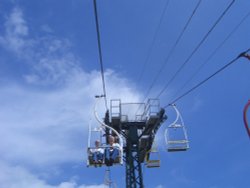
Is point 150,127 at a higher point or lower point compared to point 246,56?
higher

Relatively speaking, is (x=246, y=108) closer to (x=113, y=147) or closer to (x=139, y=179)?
(x=113, y=147)

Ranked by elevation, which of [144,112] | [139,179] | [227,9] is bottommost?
[139,179]

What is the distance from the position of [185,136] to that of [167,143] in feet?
2.84

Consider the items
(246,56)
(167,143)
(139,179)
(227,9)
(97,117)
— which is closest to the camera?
(246,56)

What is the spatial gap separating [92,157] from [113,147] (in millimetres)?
784

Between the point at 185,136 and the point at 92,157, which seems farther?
the point at 185,136

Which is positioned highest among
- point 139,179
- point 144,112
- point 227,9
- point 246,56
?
point 144,112

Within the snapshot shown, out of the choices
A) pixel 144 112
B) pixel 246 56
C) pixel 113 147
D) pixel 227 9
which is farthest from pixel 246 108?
pixel 144 112

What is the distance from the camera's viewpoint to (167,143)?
15.0 m

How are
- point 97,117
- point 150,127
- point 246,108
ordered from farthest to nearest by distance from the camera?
point 150,127
point 97,117
point 246,108

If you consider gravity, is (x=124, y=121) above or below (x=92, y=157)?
above

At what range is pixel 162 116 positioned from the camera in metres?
17.1

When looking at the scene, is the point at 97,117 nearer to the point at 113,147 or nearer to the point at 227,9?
the point at 113,147

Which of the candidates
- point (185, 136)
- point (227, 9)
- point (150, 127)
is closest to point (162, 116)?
point (150, 127)
